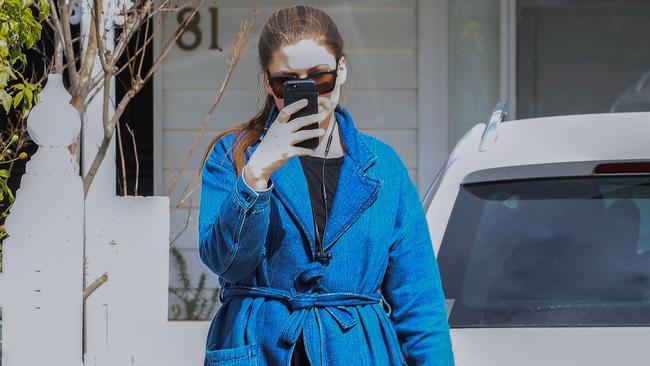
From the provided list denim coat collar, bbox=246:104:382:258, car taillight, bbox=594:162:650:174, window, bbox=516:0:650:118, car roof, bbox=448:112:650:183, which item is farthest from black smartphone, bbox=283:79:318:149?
window, bbox=516:0:650:118

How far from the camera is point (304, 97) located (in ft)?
7.72

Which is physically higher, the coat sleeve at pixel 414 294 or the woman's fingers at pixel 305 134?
the woman's fingers at pixel 305 134

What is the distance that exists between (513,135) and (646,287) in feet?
2.04

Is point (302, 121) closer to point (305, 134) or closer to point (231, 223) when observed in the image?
point (305, 134)

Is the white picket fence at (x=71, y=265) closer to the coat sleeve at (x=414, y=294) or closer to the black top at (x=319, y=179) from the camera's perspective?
the black top at (x=319, y=179)

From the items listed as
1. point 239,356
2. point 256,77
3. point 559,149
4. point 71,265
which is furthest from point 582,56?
point 71,265

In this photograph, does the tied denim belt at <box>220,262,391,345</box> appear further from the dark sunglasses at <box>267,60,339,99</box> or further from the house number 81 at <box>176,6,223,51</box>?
the house number 81 at <box>176,6,223,51</box>

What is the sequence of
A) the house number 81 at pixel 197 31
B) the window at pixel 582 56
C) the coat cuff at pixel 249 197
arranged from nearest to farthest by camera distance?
the coat cuff at pixel 249 197
the house number 81 at pixel 197 31
the window at pixel 582 56

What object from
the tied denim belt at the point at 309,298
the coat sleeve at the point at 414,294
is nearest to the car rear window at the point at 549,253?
the coat sleeve at the point at 414,294

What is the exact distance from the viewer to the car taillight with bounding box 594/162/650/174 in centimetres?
328

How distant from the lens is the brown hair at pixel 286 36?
2447 millimetres

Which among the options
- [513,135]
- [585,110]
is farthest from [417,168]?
[513,135]

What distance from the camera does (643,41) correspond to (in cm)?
780

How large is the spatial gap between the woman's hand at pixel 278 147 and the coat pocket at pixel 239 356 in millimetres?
323
